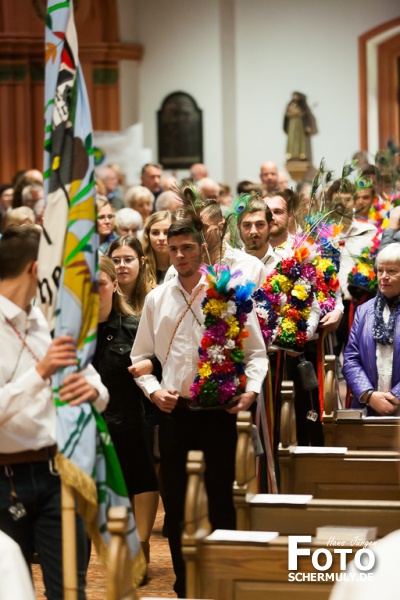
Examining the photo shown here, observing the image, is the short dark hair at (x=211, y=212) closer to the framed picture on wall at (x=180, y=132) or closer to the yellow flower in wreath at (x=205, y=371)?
the yellow flower in wreath at (x=205, y=371)

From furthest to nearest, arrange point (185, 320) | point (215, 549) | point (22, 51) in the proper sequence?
point (22, 51)
point (185, 320)
point (215, 549)

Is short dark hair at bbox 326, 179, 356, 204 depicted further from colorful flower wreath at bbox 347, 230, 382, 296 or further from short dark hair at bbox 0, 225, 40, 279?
short dark hair at bbox 0, 225, 40, 279

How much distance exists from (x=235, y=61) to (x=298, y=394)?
42.5 feet

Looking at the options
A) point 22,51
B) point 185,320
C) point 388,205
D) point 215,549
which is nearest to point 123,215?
point 388,205

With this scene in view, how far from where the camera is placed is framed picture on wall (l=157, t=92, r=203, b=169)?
771 inches

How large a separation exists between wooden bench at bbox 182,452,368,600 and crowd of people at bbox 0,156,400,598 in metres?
0.44

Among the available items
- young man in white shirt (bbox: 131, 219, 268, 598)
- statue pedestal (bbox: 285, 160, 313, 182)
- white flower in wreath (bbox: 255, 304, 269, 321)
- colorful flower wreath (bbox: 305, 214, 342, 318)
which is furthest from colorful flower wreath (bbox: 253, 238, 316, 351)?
statue pedestal (bbox: 285, 160, 313, 182)

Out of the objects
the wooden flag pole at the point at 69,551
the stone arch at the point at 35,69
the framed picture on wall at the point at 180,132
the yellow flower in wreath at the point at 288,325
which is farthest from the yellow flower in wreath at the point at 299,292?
the framed picture on wall at the point at 180,132

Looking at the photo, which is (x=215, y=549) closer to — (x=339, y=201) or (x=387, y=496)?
(x=387, y=496)

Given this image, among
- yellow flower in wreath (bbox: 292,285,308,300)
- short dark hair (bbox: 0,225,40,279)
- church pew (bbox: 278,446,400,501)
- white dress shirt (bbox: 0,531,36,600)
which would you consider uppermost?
short dark hair (bbox: 0,225,40,279)

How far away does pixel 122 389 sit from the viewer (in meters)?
6.00

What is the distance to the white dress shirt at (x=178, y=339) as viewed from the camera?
5.55 meters

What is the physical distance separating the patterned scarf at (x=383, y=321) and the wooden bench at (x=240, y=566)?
10.4 feet

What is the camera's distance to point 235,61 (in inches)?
771
